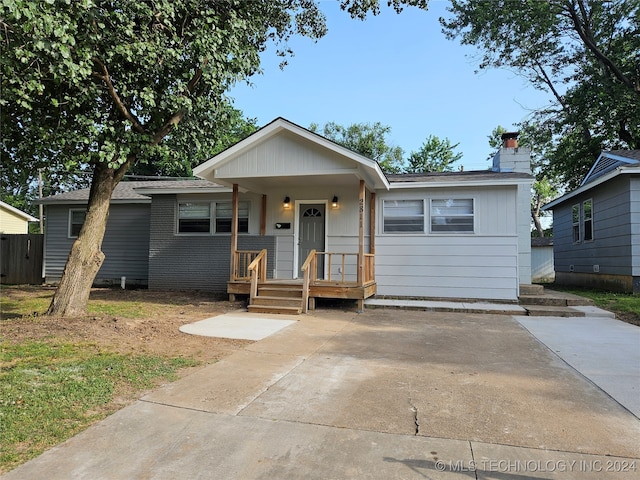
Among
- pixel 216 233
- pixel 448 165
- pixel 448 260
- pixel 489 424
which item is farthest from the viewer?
pixel 448 165

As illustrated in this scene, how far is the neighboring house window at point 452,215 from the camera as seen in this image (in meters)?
9.62

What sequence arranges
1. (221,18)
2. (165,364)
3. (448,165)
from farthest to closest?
(448,165)
(221,18)
(165,364)

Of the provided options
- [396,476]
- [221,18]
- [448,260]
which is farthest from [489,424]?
[221,18]

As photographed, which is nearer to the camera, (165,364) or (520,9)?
(165,364)

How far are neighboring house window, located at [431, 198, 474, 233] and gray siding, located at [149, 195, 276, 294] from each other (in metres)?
4.96

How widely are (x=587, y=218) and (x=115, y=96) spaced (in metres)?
14.1

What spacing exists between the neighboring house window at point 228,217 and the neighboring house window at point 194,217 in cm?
34

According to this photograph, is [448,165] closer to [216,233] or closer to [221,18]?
[216,233]

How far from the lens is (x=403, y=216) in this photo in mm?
10047

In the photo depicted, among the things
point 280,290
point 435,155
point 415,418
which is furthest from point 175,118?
point 435,155

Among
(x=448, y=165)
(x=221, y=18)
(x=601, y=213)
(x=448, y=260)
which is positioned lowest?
(x=448, y=260)

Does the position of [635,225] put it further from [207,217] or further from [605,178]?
[207,217]

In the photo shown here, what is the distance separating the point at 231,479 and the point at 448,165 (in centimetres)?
3512

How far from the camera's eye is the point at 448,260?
9.64 metres
